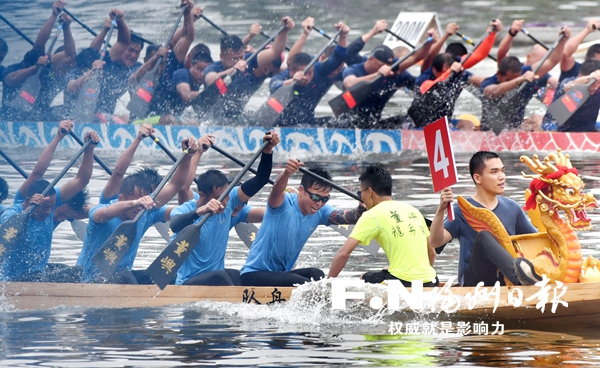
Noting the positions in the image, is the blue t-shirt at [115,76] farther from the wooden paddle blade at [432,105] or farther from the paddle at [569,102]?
the paddle at [569,102]

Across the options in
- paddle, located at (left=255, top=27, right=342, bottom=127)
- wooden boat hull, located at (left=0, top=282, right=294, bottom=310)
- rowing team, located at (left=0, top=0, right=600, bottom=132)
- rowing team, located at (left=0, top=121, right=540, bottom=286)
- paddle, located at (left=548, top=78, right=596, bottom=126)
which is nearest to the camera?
rowing team, located at (left=0, top=121, right=540, bottom=286)

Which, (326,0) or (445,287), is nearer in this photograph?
(445,287)

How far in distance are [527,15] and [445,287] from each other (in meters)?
19.7

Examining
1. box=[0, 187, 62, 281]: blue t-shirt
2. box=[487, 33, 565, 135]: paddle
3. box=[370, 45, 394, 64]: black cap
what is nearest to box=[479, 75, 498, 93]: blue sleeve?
box=[487, 33, 565, 135]: paddle

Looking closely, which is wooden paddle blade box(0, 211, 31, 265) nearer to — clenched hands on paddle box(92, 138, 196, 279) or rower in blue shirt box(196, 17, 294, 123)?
clenched hands on paddle box(92, 138, 196, 279)

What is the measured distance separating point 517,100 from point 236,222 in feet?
23.4

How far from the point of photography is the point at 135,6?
27938 millimetres

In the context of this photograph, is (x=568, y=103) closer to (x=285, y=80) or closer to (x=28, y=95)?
(x=285, y=80)

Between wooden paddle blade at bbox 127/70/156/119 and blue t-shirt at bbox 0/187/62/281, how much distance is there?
747 centimetres

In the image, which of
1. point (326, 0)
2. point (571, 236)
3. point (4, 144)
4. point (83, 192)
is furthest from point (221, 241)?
point (326, 0)

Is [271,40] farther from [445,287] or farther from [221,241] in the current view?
[445,287]

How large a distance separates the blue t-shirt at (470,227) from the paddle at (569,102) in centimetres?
704

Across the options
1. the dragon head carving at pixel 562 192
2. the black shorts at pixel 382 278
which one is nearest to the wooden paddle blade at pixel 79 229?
the black shorts at pixel 382 278

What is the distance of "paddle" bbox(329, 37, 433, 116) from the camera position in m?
15.0
